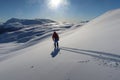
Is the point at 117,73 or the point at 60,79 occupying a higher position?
the point at 117,73

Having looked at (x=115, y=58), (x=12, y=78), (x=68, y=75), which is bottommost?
(x=12, y=78)

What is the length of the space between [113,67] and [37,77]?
4169 mm

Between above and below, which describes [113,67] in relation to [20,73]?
above

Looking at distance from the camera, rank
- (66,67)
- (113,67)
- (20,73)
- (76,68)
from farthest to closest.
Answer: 1. (20,73)
2. (66,67)
3. (76,68)
4. (113,67)

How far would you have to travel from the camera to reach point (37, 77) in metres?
8.99

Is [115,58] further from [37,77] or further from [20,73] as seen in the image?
[20,73]

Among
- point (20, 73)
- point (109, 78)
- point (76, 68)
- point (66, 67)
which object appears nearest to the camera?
point (109, 78)

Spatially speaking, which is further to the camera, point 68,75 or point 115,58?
point 115,58

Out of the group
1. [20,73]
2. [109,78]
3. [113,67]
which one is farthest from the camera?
[20,73]

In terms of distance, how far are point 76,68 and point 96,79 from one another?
1.89 metres

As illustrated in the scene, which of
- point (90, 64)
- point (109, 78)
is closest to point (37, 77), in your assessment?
point (90, 64)

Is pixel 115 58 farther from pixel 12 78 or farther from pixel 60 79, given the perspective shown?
pixel 12 78

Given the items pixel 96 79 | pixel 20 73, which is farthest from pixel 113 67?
pixel 20 73

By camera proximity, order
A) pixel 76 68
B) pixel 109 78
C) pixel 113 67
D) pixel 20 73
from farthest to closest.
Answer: pixel 20 73
pixel 76 68
pixel 113 67
pixel 109 78
